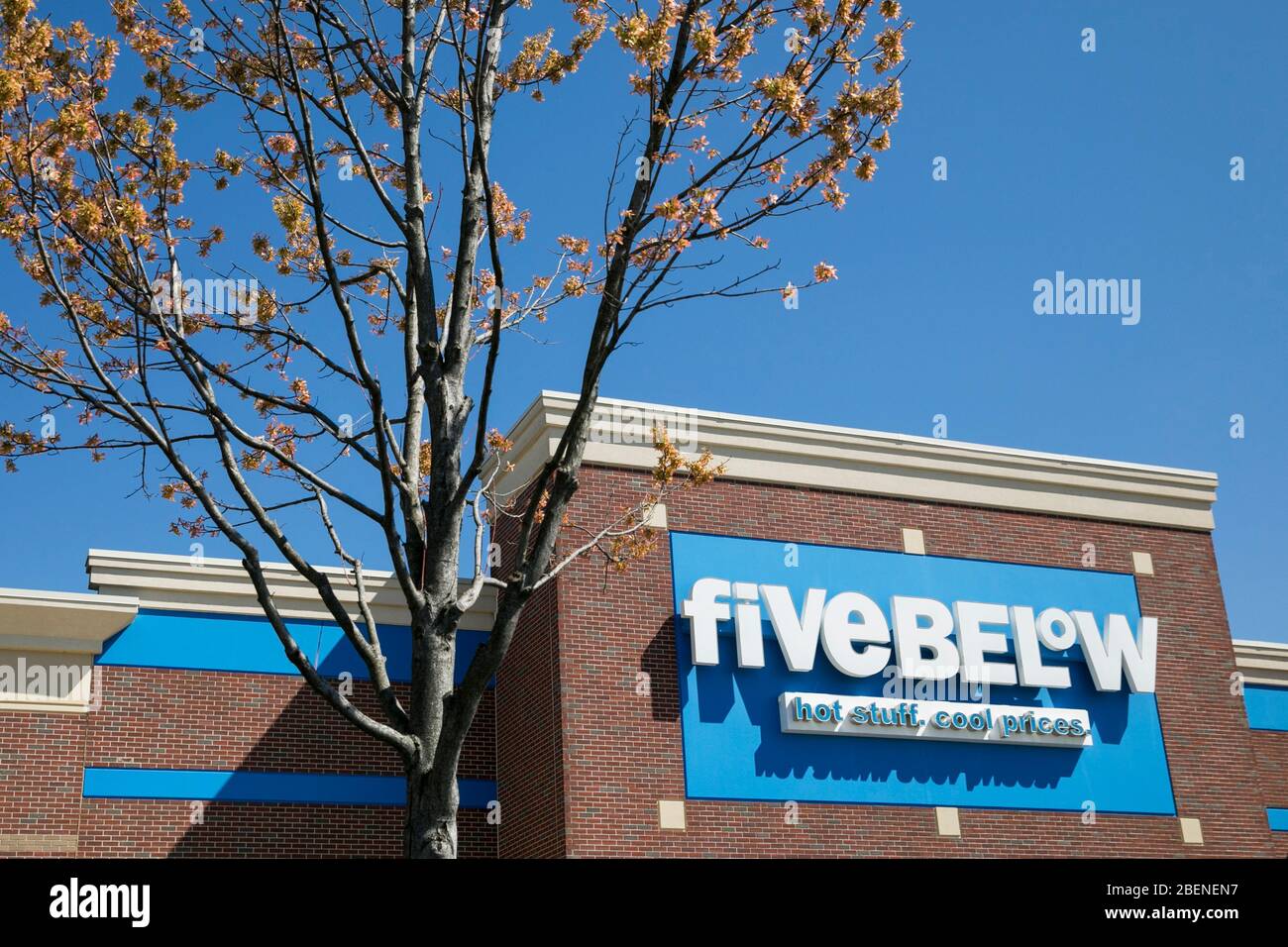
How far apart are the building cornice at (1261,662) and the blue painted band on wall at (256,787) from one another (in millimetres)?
14279

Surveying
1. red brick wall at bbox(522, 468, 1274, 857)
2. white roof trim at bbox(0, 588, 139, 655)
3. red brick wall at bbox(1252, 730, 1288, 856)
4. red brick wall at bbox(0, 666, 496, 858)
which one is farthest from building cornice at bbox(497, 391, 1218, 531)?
white roof trim at bbox(0, 588, 139, 655)

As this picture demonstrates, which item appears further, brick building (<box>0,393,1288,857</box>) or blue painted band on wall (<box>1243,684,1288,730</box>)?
blue painted band on wall (<box>1243,684,1288,730</box>)

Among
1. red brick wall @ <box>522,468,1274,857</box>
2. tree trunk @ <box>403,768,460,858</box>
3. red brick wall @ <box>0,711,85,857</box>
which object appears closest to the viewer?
tree trunk @ <box>403,768,460,858</box>

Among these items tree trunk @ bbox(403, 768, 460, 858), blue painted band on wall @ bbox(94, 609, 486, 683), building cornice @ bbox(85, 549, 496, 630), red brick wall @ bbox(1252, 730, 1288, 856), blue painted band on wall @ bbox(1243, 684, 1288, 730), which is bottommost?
tree trunk @ bbox(403, 768, 460, 858)

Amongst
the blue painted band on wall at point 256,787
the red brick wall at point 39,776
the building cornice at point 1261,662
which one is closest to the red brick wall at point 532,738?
the blue painted band on wall at point 256,787

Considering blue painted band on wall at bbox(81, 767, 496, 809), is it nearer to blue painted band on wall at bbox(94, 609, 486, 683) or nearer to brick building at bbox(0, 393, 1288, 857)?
brick building at bbox(0, 393, 1288, 857)

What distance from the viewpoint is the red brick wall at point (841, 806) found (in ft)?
58.2

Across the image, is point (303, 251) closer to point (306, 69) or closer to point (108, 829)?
point (306, 69)

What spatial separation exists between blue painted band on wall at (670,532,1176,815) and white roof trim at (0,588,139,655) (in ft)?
25.5

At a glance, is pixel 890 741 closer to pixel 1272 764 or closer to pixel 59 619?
pixel 1272 764

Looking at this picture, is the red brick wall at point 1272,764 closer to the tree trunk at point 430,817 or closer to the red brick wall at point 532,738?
the red brick wall at point 532,738

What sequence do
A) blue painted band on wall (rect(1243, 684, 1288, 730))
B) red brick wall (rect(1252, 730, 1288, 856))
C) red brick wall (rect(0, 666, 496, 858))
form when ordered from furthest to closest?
blue painted band on wall (rect(1243, 684, 1288, 730))
red brick wall (rect(1252, 730, 1288, 856))
red brick wall (rect(0, 666, 496, 858))

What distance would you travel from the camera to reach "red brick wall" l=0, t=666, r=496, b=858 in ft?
57.1
